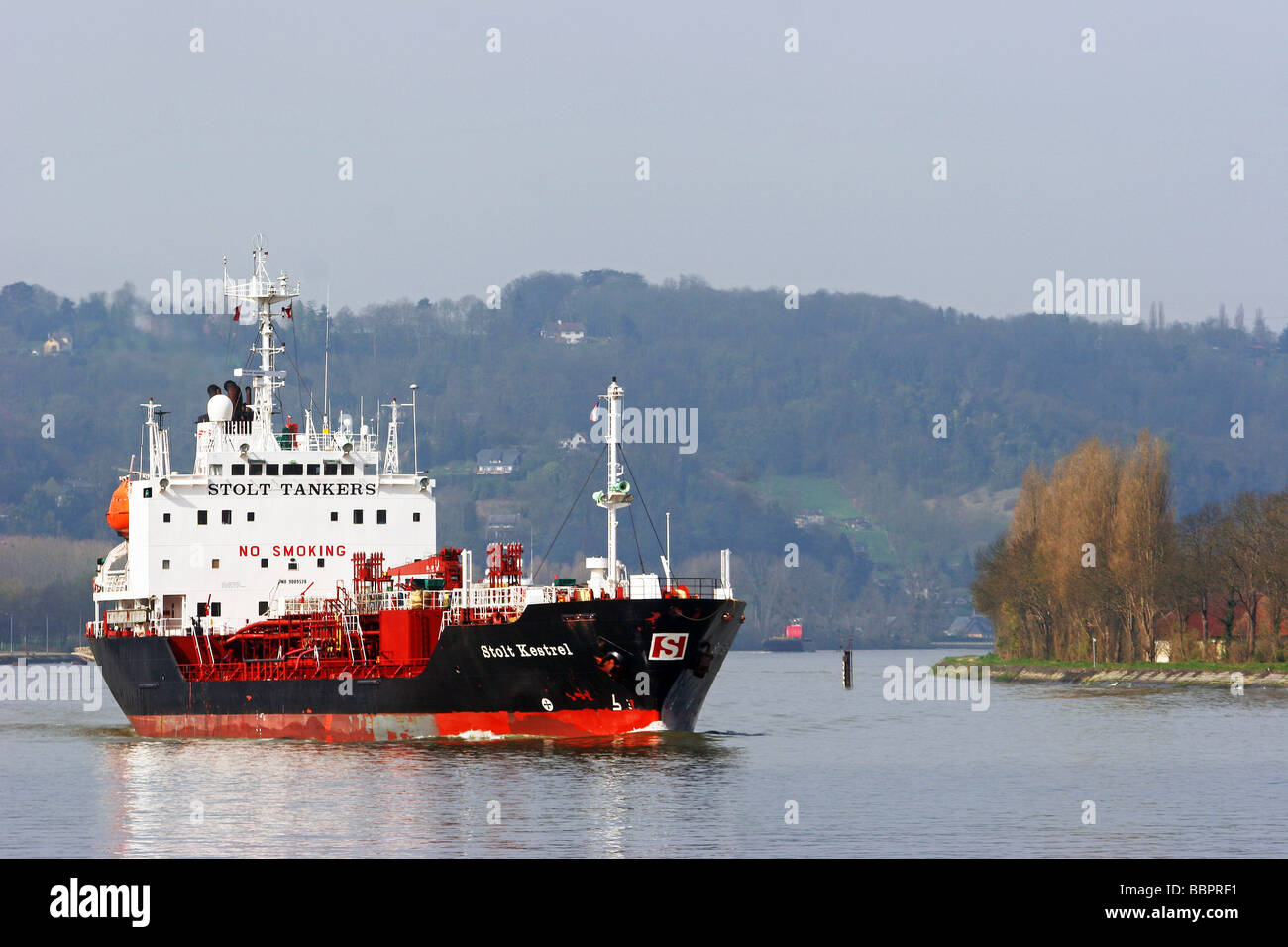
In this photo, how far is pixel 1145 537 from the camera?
3910 inches

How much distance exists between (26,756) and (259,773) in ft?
46.9

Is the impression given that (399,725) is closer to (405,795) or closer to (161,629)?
(161,629)

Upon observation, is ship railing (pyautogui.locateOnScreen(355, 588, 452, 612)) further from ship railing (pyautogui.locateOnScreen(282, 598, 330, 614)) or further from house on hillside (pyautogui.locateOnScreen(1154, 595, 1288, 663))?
house on hillside (pyautogui.locateOnScreen(1154, 595, 1288, 663))

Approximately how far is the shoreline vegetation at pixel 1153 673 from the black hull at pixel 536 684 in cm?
4817

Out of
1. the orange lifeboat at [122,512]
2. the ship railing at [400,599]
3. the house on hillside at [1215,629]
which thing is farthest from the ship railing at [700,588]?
the house on hillside at [1215,629]

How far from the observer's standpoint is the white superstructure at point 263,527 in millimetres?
55938

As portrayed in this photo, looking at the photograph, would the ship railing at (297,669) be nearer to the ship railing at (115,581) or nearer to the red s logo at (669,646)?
the ship railing at (115,581)

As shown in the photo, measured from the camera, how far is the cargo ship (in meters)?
47.0

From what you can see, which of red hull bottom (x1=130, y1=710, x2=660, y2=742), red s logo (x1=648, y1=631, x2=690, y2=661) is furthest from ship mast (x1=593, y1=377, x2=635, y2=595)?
red hull bottom (x1=130, y1=710, x2=660, y2=742)

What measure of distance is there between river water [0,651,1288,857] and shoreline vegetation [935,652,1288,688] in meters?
29.1

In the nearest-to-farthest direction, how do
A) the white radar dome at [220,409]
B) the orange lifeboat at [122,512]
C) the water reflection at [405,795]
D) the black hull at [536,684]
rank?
the water reflection at [405,795] < the black hull at [536,684] < the white radar dome at [220,409] < the orange lifeboat at [122,512]
